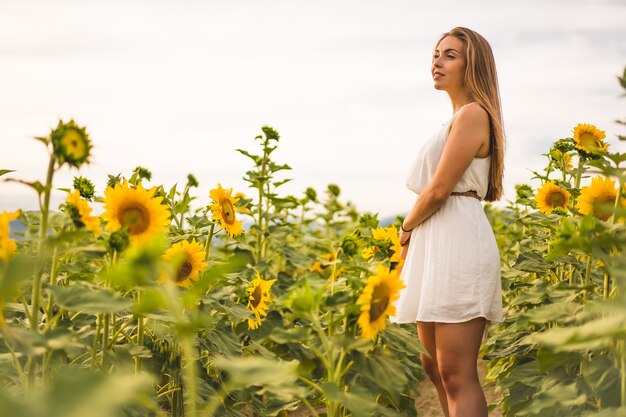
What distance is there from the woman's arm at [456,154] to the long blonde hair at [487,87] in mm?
71

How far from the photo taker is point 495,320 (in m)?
2.33

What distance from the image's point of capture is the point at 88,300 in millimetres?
1268

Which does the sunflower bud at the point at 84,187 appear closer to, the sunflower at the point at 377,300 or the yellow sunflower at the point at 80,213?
the yellow sunflower at the point at 80,213

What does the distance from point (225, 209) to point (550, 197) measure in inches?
61.6

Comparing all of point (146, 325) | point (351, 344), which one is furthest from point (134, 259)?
point (146, 325)

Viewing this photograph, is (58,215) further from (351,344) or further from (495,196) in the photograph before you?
(495,196)

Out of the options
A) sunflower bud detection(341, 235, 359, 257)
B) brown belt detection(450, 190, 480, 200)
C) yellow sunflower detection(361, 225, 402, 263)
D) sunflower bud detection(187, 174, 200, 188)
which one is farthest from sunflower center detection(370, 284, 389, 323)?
sunflower bud detection(187, 174, 200, 188)

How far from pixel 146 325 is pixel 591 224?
1425 mm

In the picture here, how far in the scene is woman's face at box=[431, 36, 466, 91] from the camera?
2.55 meters

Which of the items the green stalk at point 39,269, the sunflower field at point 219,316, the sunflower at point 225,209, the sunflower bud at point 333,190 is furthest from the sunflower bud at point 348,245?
the sunflower bud at point 333,190

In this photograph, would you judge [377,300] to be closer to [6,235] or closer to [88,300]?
[88,300]

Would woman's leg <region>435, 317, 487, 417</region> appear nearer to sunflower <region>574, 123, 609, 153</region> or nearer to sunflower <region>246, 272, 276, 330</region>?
sunflower <region>246, 272, 276, 330</region>

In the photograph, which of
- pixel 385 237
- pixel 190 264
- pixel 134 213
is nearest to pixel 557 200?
pixel 385 237

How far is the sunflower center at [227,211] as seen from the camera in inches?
99.2
